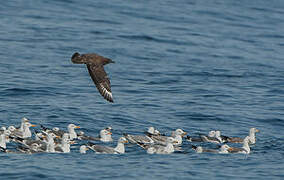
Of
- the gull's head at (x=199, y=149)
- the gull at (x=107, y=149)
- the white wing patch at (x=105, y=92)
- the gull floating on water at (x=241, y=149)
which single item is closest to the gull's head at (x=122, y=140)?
the gull at (x=107, y=149)

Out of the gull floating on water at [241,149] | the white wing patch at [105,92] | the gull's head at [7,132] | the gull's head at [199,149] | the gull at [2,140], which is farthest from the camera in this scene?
the gull's head at [7,132]

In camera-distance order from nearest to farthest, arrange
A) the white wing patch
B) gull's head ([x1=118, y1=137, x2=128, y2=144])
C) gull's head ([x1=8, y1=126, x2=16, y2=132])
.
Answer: the white wing patch
gull's head ([x1=118, y1=137, x2=128, y2=144])
gull's head ([x1=8, y1=126, x2=16, y2=132])

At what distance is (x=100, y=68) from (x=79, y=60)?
2.51 feet

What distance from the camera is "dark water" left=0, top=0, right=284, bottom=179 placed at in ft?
63.5

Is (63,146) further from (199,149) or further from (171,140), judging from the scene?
(199,149)

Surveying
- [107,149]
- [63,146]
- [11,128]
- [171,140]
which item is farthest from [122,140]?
[11,128]

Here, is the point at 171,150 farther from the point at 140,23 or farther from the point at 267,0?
the point at 267,0

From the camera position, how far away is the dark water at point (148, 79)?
63.5ft

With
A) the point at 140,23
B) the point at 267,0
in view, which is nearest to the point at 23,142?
the point at 140,23

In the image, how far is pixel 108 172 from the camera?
59.1ft

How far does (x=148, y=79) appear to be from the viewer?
32.2 metres

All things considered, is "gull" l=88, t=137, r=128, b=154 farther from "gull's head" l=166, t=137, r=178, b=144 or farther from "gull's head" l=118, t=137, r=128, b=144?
"gull's head" l=166, t=137, r=178, b=144

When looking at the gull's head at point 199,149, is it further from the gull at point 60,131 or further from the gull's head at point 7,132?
the gull's head at point 7,132

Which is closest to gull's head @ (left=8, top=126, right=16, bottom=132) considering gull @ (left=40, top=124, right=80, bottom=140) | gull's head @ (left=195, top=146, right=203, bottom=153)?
gull @ (left=40, top=124, right=80, bottom=140)
